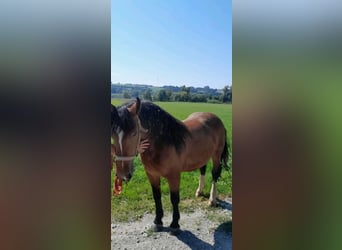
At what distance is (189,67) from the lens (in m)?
1.18

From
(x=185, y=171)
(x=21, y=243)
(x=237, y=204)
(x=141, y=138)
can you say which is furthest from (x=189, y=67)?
(x=21, y=243)

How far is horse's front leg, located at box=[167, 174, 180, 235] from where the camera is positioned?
1229 mm

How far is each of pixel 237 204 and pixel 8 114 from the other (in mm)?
608

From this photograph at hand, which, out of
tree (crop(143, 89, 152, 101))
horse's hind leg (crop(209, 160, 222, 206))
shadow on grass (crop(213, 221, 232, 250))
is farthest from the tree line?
shadow on grass (crop(213, 221, 232, 250))

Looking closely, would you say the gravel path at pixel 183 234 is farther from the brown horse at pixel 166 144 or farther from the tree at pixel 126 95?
the tree at pixel 126 95

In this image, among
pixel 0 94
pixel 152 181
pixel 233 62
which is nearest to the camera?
pixel 0 94

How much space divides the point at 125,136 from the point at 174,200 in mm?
405

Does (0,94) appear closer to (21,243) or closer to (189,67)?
(21,243)

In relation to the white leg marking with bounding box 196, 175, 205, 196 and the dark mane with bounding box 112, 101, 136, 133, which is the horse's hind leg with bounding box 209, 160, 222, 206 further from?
the dark mane with bounding box 112, 101, 136, 133

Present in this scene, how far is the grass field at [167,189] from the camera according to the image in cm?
120

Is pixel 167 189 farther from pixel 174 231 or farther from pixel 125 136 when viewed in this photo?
pixel 125 136

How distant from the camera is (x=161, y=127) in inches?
52.0

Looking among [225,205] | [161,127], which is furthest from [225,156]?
[161,127]

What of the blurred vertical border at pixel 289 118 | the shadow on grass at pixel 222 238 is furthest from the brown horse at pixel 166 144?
the blurred vertical border at pixel 289 118
